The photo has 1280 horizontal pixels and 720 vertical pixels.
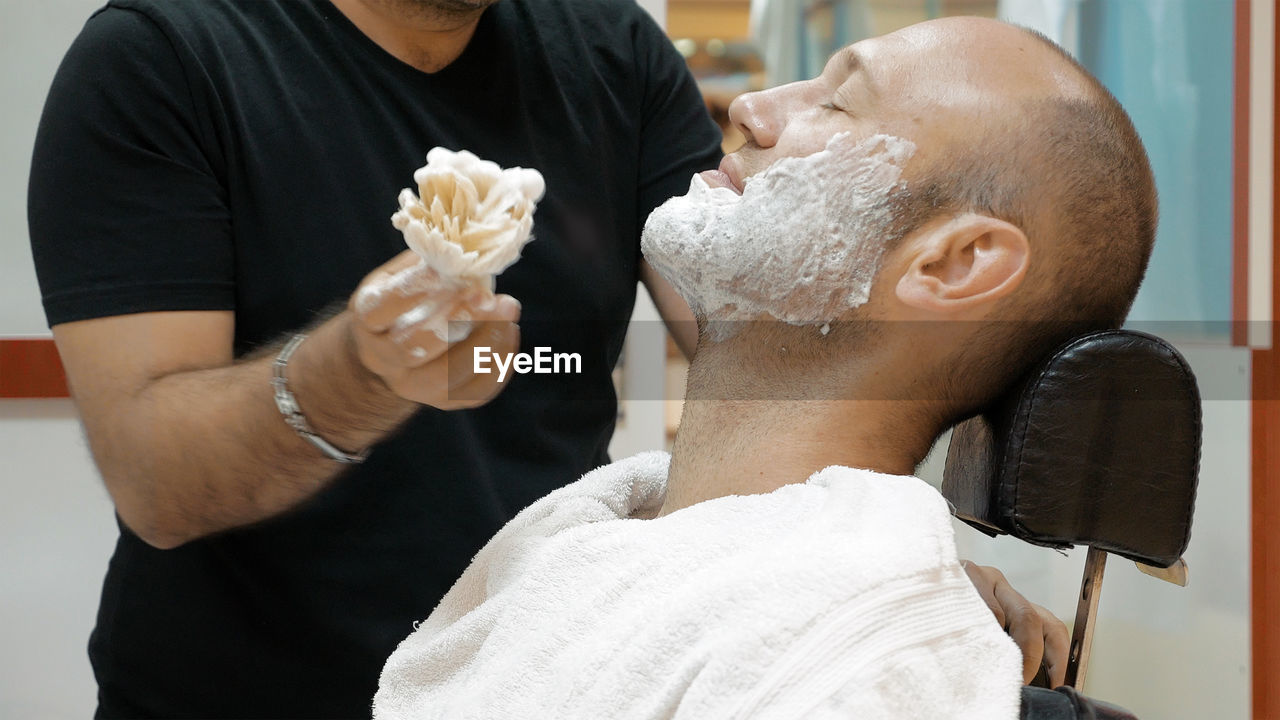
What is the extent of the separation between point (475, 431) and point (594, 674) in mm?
569

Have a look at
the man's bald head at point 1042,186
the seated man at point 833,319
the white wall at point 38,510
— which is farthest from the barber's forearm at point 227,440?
the white wall at point 38,510

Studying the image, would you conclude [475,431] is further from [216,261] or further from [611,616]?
[611,616]

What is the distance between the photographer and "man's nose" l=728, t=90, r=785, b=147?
1146 mm

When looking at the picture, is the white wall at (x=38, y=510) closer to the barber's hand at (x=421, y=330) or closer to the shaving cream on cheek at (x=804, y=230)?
the barber's hand at (x=421, y=330)

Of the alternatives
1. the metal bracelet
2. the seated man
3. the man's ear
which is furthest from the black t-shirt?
the man's ear

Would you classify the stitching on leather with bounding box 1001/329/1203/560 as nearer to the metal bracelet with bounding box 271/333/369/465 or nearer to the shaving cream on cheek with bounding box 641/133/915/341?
the shaving cream on cheek with bounding box 641/133/915/341

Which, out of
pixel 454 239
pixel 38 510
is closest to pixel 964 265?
pixel 454 239

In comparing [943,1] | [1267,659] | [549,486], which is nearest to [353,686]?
[549,486]

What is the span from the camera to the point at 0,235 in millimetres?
2215

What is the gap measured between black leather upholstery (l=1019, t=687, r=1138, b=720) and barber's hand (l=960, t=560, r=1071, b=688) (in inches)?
6.7

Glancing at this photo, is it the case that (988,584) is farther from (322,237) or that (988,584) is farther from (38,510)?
(38,510)

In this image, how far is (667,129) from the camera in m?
1.60

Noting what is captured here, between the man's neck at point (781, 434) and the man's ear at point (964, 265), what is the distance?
121mm

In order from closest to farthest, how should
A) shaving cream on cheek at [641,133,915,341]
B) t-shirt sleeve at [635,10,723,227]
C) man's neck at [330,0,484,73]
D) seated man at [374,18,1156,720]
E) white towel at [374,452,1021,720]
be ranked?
white towel at [374,452,1021,720] < seated man at [374,18,1156,720] < shaving cream on cheek at [641,133,915,341] < man's neck at [330,0,484,73] < t-shirt sleeve at [635,10,723,227]
